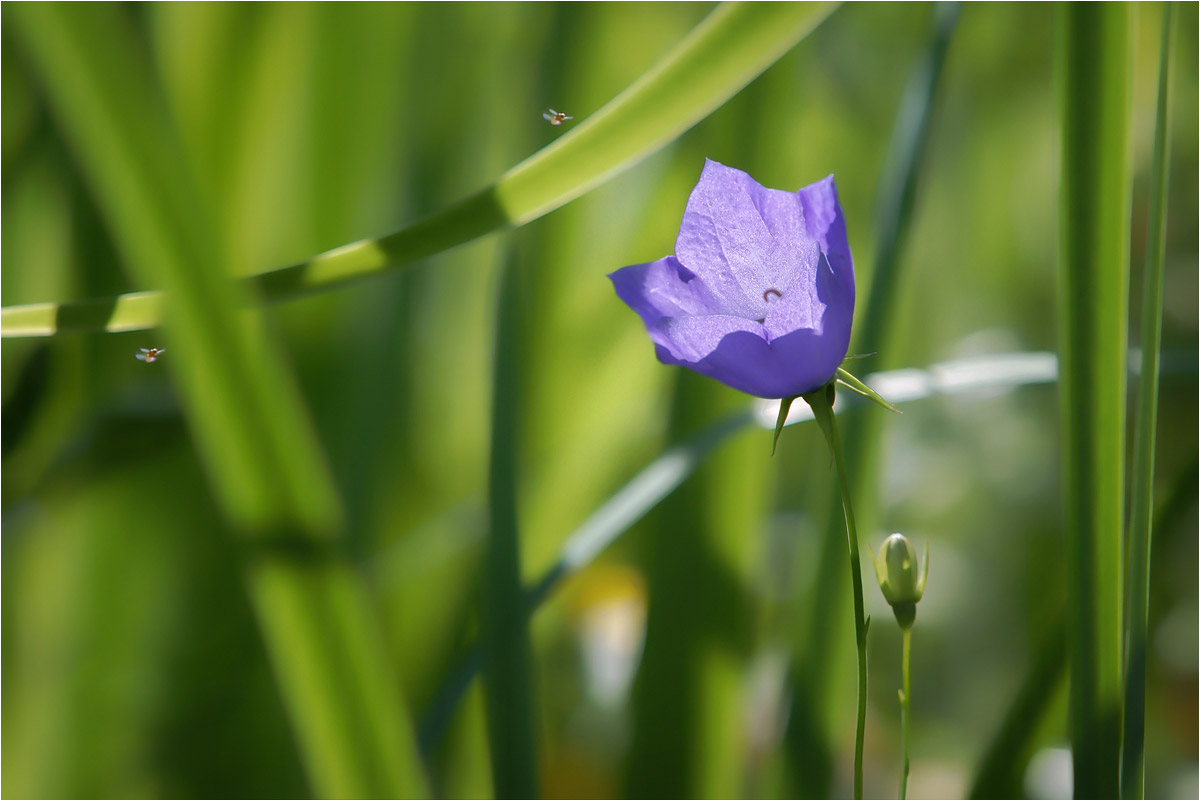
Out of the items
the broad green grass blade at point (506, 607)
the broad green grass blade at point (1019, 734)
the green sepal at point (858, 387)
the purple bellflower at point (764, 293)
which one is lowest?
the broad green grass blade at point (1019, 734)

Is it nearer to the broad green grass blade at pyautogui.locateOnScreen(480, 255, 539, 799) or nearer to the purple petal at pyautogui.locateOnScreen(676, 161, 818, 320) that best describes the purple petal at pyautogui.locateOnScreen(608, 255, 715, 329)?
the purple petal at pyautogui.locateOnScreen(676, 161, 818, 320)

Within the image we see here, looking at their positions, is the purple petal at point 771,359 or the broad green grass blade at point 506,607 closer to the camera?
the purple petal at point 771,359

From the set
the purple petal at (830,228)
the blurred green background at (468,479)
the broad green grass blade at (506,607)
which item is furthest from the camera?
the blurred green background at (468,479)

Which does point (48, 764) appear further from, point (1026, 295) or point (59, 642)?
point (1026, 295)

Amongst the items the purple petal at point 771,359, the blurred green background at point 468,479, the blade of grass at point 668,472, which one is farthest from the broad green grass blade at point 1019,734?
the purple petal at point 771,359

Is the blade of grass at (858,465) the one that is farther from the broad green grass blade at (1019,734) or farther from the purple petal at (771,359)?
the purple petal at (771,359)
